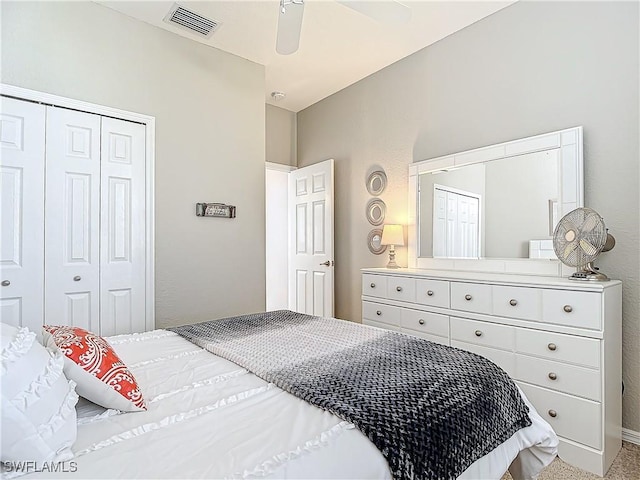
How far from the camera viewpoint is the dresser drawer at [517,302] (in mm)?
2051

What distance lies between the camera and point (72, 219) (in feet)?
8.34

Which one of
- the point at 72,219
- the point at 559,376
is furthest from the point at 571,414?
the point at 72,219

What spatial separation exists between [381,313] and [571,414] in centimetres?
137

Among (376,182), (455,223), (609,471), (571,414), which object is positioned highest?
(376,182)

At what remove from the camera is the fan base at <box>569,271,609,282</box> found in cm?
202

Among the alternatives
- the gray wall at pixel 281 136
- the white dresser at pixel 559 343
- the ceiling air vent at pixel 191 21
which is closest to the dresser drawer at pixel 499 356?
the white dresser at pixel 559 343

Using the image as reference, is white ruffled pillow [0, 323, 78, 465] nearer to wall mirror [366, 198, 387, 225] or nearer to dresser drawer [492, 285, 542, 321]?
dresser drawer [492, 285, 542, 321]

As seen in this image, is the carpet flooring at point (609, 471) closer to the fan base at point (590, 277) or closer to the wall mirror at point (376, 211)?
the fan base at point (590, 277)

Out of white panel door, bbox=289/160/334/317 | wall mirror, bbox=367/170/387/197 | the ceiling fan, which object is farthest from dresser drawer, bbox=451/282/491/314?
white panel door, bbox=289/160/334/317

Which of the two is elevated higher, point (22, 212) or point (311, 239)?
point (22, 212)

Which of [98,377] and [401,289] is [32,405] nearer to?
[98,377]

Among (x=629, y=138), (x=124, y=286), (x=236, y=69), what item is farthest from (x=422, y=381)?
(x=236, y=69)

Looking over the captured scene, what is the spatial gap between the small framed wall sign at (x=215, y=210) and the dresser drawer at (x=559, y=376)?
2.49 m

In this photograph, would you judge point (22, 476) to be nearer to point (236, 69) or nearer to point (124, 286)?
point (124, 286)
